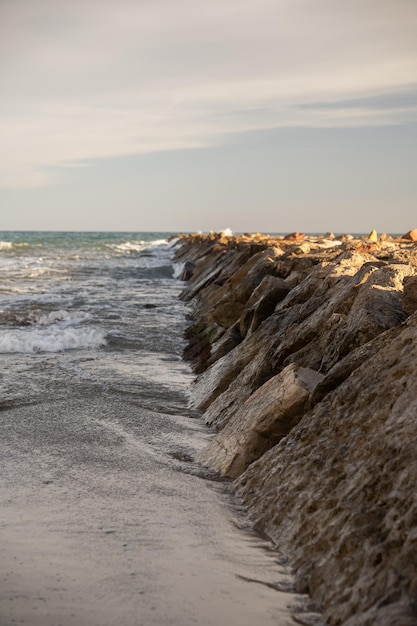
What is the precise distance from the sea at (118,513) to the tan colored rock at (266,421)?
0.20 meters

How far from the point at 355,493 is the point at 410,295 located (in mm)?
2019

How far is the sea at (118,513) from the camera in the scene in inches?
129

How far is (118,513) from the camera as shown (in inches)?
176

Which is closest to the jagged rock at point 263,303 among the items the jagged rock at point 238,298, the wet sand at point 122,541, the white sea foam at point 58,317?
the jagged rock at point 238,298

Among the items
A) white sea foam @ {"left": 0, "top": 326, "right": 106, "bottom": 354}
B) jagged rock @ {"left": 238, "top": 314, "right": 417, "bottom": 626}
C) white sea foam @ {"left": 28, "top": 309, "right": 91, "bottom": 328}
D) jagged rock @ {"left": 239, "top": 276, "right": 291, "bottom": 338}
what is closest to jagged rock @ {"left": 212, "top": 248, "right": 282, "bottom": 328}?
jagged rock @ {"left": 239, "top": 276, "right": 291, "bottom": 338}

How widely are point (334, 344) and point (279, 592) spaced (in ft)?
8.56


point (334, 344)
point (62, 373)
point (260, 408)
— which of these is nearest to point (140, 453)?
point (260, 408)

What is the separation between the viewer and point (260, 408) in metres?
5.61

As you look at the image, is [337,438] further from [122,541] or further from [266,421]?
[122,541]

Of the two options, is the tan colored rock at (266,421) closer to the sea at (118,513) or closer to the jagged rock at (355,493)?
the sea at (118,513)

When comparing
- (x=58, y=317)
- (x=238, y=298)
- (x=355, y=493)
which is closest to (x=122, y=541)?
(x=355, y=493)

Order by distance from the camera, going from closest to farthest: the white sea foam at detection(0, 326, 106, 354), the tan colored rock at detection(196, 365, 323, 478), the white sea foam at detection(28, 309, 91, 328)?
1. the tan colored rock at detection(196, 365, 323, 478)
2. the white sea foam at detection(0, 326, 106, 354)
3. the white sea foam at detection(28, 309, 91, 328)

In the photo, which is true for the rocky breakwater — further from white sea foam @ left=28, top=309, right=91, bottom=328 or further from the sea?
white sea foam @ left=28, top=309, right=91, bottom=328

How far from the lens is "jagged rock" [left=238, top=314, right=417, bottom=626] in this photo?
3045mm
